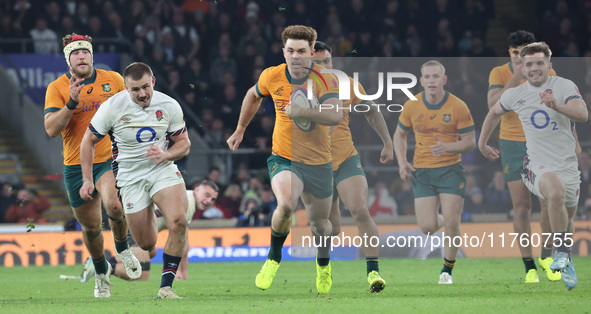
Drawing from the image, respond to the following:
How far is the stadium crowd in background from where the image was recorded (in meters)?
20.4

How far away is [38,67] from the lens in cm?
2023

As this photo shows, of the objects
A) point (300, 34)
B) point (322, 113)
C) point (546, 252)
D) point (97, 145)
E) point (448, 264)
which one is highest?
point (300, 34)

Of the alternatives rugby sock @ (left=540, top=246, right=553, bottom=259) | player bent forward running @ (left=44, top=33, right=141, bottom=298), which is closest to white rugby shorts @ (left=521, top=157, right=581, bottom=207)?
rugby sock @ (left=540, top=246, right=553, bottom=259)

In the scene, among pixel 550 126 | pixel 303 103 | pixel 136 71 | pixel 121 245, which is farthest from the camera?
pixel 550 126

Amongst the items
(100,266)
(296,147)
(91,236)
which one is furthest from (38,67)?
(296,147)

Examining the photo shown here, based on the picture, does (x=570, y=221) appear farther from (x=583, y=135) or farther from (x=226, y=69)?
(x=226, y=69)

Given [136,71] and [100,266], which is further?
[100,266]

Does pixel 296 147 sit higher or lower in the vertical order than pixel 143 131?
lower

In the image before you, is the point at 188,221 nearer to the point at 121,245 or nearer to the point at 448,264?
the point at 121,245

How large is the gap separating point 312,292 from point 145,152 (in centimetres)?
242

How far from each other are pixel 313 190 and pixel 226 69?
11397mm

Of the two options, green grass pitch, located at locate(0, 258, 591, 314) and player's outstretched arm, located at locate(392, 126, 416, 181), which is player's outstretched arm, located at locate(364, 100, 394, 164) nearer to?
player's outstretched arm, located at locate(392, 126, 416, 181)

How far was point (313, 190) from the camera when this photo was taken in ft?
31.2

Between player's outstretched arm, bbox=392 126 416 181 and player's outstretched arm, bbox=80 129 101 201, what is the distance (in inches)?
144
